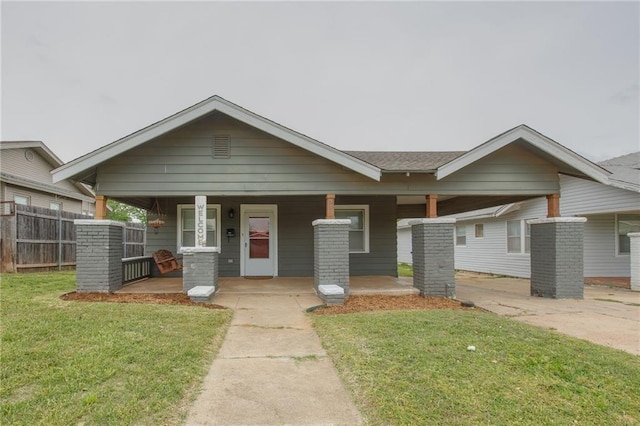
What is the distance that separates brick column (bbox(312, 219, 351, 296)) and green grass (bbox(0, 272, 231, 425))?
232cm

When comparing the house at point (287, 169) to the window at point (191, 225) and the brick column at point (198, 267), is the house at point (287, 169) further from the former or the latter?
the window at point (191, 225)

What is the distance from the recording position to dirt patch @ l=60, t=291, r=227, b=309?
23.3ft

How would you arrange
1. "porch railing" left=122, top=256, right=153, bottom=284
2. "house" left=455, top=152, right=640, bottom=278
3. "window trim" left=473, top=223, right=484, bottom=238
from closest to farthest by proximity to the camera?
1. "porch railing" left=122, top=256, right=153, bottom=284
2. "house" left=455, top=152, right=640, bottom=278
3. "window trim" left=473, top=223, right=484, bottom=238

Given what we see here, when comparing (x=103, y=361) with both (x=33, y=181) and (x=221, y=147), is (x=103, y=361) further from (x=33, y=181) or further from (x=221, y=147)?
(x=33, y=181)

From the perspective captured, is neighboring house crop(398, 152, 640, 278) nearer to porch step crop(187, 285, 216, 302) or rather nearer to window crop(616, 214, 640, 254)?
window crop(616, 214, 640, 254)

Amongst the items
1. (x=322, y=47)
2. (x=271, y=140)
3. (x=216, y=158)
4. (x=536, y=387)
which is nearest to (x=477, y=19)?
(x=322, y=47)

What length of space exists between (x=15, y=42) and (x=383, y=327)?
14834 mm

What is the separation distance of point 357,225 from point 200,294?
5594 millimetres

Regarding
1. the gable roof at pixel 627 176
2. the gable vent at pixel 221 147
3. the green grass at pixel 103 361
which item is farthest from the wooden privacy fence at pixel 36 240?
the gable roof at pixel 627 176

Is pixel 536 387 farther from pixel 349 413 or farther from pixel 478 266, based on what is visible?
pixel 478 266

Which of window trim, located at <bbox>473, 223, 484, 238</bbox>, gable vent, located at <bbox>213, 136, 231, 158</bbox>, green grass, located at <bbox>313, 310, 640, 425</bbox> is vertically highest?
gable vent, located at <bbox>213, 136, 231, 158</bbox>

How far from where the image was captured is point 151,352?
398 centimetres

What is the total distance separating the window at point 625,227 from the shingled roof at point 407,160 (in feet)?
26.7

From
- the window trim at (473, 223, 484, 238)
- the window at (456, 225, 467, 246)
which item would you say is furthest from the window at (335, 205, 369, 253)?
the window at (456, 225, 467, 246)
